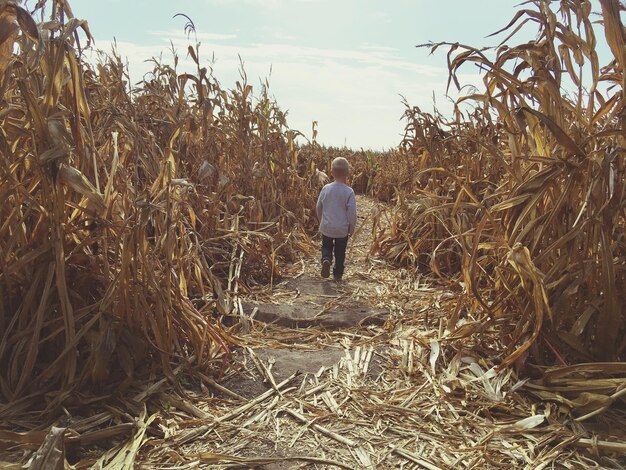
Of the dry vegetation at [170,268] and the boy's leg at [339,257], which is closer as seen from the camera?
the dry vegetation at [170,268]

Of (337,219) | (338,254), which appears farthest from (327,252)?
(337,219)

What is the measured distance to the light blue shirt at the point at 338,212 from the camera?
195 inches

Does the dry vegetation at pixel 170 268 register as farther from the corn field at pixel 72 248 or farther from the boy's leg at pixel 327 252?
the boy's leg at pixel 327 252

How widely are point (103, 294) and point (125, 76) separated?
9.33 feet

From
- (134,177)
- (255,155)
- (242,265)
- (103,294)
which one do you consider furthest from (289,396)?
(255,155)

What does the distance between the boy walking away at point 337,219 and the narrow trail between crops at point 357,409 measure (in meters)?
1.54

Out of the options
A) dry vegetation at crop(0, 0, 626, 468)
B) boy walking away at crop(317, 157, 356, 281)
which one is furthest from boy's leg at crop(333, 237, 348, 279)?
dry vegetation at crop(0, 0, 626, 468)

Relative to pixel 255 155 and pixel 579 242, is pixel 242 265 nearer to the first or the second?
pixel 255 155

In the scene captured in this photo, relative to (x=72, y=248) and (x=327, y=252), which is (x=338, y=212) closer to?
(x=327, y=252)

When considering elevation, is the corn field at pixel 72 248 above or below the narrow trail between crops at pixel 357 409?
above

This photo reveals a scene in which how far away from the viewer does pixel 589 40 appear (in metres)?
2.40

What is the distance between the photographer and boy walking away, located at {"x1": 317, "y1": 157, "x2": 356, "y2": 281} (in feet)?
16.1

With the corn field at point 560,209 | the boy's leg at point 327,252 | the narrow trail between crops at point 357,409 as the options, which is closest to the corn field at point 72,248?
the narrow trail between crops at point 357,409

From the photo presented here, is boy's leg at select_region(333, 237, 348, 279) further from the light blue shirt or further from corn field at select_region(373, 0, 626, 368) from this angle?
corn field at select_region(373, 0, 626, 368)
